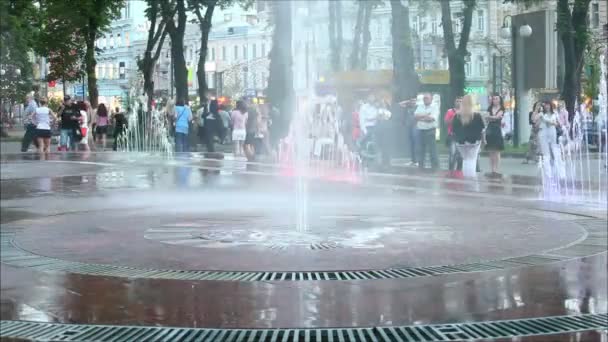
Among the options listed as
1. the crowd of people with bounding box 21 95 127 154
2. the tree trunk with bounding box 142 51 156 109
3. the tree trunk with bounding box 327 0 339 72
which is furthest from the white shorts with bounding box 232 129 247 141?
the tree trunk with bounding box 327 0 339 72

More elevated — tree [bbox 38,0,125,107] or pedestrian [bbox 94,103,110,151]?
tree [bbox 38,0,125,107]

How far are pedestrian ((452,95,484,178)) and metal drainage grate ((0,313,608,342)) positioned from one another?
1303 cm

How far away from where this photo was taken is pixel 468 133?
19.2 metres

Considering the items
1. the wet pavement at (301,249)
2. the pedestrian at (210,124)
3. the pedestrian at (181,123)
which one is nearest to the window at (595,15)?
the pedestrian at (210,124)

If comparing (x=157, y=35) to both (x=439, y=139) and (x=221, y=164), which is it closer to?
(x=439, y=139)

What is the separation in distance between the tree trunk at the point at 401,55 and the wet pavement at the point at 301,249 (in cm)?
1341

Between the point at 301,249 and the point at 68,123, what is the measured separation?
70.3 ft

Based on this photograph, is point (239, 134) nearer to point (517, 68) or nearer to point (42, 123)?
point (42, 123)

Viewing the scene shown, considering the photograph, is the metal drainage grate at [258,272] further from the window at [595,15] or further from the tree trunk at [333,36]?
the window at [595,15]

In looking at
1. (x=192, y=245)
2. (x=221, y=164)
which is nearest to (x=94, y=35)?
(x=221, y=164)

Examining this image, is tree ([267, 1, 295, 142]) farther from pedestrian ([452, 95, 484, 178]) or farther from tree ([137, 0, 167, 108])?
pedestrian ([452, 95, 484, 178])

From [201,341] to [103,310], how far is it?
1079 mm

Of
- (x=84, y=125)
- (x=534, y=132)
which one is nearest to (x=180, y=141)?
(x=84, y=125)

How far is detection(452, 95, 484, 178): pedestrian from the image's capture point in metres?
19.1
